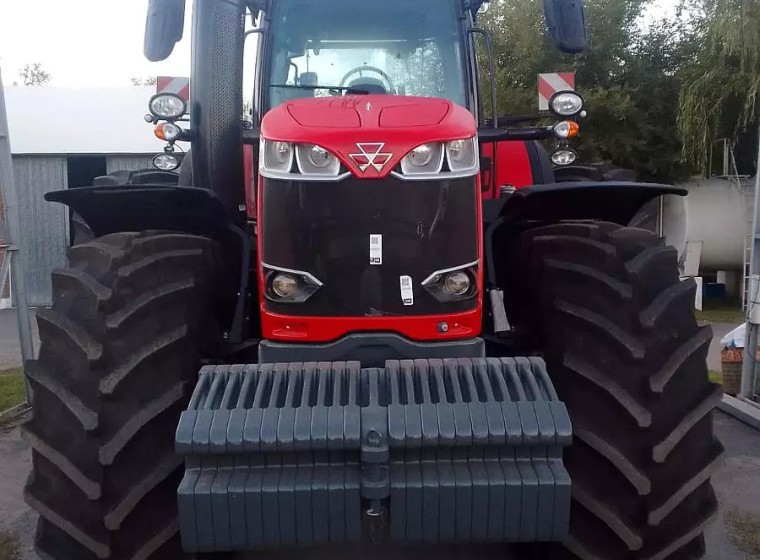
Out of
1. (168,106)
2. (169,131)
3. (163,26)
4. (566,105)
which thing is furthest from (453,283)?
(169,131)

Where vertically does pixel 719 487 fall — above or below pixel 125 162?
below

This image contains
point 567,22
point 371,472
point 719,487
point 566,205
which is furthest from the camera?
point 719,487

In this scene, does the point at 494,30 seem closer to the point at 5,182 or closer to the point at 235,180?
the point at 5,182

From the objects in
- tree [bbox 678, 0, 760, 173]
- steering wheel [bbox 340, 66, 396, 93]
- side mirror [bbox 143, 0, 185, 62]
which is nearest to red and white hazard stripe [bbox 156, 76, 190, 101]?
steering wheel [bbox 340, 66, 396, 93]

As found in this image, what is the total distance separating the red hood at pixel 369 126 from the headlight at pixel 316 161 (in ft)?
0.07

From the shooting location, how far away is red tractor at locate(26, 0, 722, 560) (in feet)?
7.16

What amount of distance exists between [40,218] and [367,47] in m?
11.0

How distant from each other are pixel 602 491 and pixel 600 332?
517 mm

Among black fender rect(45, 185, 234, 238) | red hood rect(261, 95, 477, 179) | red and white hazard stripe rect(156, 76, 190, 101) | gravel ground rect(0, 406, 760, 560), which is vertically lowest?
gravel ground rect(0, 406, 760, 560)

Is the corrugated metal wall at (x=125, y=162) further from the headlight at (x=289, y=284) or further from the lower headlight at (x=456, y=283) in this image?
the lower headlight at (x=456, y=283)

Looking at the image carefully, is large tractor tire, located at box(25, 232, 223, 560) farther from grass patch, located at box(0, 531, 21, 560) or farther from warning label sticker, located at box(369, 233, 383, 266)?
grass patch, located at box(0, 531, 21, 560)

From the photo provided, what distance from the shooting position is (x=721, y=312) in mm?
12812

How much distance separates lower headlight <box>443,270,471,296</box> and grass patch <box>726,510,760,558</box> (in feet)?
6.29

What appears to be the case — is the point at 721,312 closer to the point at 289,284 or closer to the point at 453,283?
the point at 453,283
